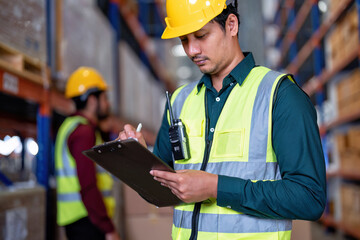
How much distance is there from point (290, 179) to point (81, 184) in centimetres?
172

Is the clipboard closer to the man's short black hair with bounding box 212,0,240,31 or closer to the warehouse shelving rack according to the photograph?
the man's short black hair with bounding box 212,0,240,31

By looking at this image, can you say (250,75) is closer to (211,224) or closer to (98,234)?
(211,224)

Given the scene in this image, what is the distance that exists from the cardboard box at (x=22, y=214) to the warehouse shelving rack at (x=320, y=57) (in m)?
3.63

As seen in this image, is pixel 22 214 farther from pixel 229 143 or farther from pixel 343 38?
pixel 343 38

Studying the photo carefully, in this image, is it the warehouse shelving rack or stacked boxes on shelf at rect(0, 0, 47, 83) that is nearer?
stacked boxes on shelf at rect(0, 0, 47, 83)

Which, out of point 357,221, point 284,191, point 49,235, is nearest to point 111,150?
point 284,191

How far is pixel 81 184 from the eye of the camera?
261 centimetres

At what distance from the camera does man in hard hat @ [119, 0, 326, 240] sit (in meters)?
1.18

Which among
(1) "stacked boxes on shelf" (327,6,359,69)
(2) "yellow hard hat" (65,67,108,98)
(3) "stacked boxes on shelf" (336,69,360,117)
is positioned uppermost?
(1) "stacked boxes on shelf" (327,6,359,69)

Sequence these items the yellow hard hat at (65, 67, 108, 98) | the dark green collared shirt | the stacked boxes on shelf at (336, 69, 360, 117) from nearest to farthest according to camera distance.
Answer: the dark green collared shirt → the yellow hard hat at (65, 67, 108, 98) → the stacked boxes on shelf at (336, 69, 360, 117)

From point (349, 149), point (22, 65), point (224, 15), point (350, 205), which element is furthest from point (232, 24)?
point (350, 205)

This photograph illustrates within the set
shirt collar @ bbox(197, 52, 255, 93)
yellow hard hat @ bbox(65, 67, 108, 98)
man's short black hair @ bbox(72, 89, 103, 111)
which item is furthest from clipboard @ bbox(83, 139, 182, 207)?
yellow hard hat @ bbox(65, 67, 108, 98)

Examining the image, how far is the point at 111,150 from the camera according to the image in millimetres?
1259

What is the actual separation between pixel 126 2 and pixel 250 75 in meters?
5.99
